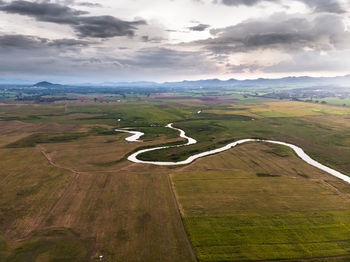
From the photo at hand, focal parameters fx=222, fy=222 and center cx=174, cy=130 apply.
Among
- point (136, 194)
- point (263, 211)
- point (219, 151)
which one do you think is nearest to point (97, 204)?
point (136, 194)

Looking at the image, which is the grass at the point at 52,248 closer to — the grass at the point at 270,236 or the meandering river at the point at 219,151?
A: the grass at the point at 270,236

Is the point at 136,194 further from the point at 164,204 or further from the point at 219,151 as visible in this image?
the point at 219,151

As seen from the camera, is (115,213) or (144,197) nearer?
(115,213)

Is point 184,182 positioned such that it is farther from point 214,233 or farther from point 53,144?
point 53,144

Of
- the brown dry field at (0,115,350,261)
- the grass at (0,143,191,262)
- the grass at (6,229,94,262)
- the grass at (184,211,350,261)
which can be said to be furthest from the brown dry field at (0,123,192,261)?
the grass at (184,211,350,261)

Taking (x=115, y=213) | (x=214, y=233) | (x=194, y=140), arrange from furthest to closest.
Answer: (x=194, y=140) → (x=115, y=213) → (x=214, y=233)

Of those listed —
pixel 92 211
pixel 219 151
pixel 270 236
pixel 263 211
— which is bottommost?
pixel 270 236

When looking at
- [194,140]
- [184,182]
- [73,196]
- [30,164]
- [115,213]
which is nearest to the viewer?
[115,213]

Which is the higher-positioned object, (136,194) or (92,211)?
(136,194)

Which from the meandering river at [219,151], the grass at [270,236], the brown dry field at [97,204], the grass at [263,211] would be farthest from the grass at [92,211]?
the meandering river at [219,151]

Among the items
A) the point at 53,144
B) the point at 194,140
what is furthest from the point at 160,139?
the point at 53,144

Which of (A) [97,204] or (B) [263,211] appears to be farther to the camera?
(A) [97,204]
